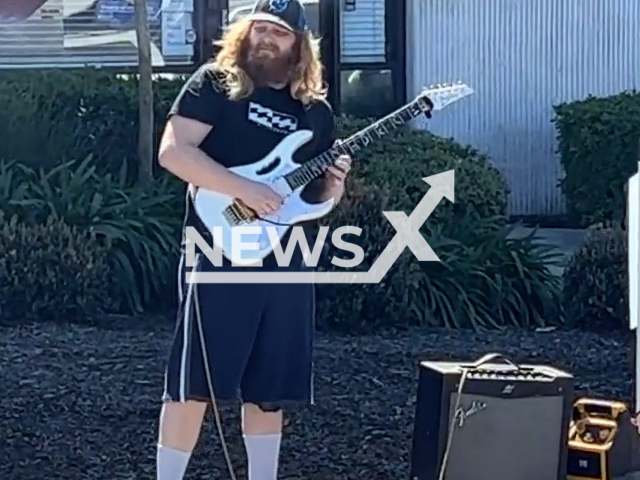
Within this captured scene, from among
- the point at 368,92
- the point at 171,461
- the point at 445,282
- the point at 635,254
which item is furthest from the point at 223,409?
the point at 368,92

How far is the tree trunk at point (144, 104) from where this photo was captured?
9.28m

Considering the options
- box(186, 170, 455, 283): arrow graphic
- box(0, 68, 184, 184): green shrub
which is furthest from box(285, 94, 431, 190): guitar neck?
box(0, 68, 184, 184): green shrub

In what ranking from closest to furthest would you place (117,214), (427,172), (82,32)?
(117,214) < (427,172) < (82,32)

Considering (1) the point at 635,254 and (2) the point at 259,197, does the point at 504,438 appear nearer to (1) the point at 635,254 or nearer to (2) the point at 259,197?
(2) the point at 259,197

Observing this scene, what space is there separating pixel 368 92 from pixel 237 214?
7.35 metres

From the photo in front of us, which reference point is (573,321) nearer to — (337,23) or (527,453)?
(527,453)

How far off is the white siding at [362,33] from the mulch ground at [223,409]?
4.44 m

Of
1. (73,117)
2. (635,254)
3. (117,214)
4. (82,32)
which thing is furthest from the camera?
(82,32)

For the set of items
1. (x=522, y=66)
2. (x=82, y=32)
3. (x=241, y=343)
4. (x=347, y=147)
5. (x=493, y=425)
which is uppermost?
(x=82, y=32)

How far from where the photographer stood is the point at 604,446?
5086mm

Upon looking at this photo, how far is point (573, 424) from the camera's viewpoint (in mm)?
5285

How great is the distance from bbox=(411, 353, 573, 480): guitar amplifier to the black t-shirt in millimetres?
631

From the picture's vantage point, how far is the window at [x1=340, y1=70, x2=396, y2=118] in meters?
12.1

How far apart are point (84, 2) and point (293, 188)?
714cm
